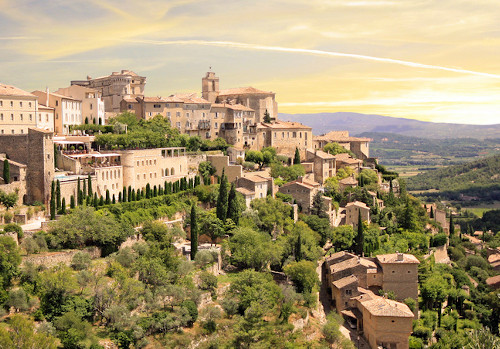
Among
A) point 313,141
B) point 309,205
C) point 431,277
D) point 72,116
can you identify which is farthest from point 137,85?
point 431,277

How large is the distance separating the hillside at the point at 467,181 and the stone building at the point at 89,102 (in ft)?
335

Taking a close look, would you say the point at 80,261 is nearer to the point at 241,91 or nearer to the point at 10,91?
the point at 10,91

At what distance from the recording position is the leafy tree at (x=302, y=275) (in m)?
34.8

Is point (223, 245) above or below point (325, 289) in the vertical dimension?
above

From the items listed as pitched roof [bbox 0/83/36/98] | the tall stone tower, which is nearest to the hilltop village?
pitched roof [bbox 0/83/36/98]

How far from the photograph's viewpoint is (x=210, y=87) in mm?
67750

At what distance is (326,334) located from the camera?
31.2 m

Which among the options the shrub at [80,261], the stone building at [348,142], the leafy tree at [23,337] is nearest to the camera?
the leafy tree at [23,337]

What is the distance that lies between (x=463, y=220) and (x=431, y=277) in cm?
6036

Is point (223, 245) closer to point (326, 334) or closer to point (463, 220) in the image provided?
point (326, 334)

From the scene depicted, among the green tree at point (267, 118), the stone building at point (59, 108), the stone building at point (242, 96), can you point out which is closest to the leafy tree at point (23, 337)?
the stone building at point (59, 108)

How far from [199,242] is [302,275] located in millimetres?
8872

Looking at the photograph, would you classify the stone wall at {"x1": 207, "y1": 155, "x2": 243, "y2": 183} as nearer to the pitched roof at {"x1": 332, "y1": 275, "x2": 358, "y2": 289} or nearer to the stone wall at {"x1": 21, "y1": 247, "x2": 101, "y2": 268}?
the pitched roof at {"x1": 332, "y1": 275, "x2": 358, "y2": 289}

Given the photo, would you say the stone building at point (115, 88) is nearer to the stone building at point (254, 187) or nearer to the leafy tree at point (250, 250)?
the stone building at point (254, 187)
